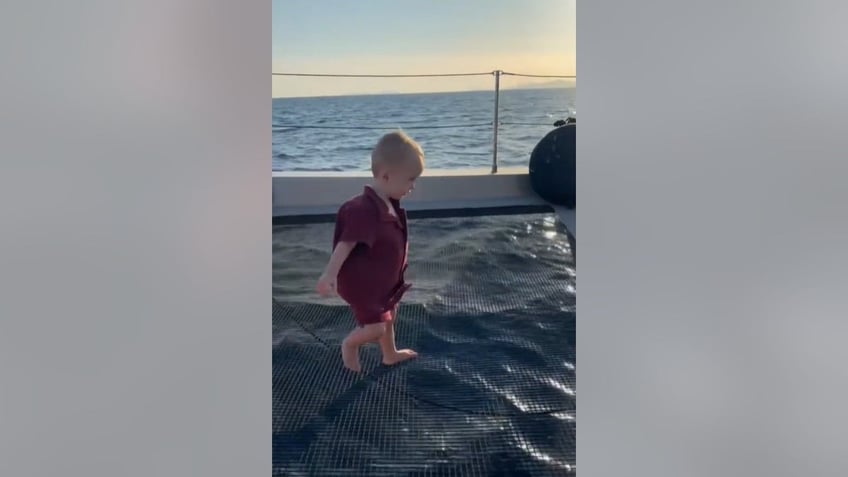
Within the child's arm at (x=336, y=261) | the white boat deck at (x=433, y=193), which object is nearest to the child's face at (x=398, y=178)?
the child's arm at (x=336, y=261)

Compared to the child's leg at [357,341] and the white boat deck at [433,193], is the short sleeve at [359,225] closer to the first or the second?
the child's leg at [357,341]

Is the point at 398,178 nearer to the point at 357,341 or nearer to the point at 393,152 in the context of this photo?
the point at 393,152

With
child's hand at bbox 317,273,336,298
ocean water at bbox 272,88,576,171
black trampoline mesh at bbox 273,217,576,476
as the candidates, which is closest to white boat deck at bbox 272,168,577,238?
ocean water at bbox 272,88,576,171

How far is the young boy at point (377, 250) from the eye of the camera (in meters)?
1.61

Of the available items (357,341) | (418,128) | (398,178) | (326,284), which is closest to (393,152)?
(398,178)

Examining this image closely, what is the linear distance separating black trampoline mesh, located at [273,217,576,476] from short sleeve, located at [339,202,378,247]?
0.31 metres

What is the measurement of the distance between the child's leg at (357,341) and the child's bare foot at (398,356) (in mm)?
57

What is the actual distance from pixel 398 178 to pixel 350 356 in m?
0.44

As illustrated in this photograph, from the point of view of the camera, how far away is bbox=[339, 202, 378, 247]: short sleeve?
161 centimetres

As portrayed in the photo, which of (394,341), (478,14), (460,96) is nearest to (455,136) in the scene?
(478,14)

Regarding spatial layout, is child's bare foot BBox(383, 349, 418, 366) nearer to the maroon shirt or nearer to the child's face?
the maroon shirt
